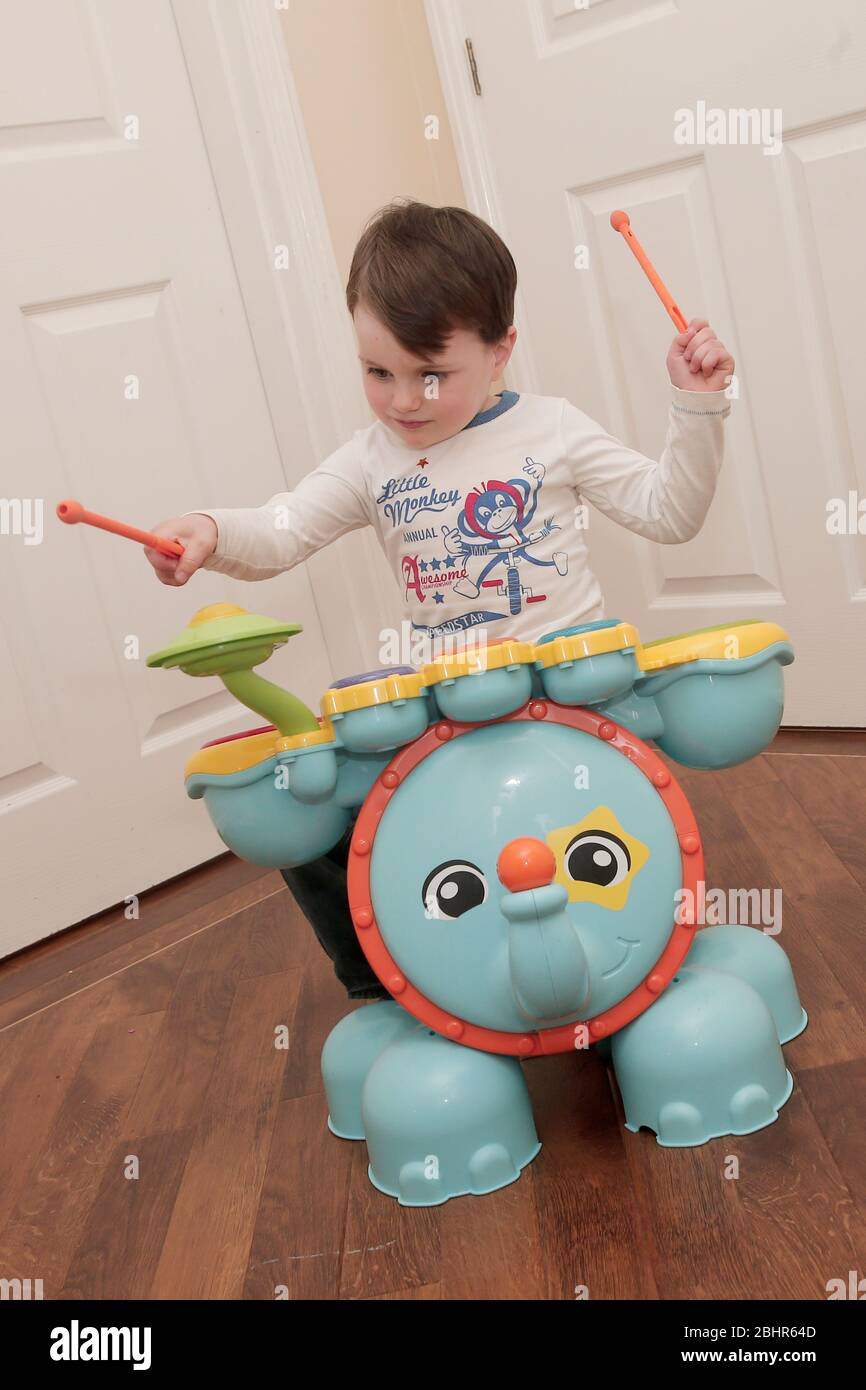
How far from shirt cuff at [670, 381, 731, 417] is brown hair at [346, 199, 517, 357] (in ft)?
0.51

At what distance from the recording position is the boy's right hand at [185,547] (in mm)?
904

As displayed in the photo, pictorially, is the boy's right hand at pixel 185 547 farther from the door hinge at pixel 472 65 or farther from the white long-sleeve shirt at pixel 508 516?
the door hinge at pixel 472 65

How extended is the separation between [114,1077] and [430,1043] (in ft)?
1.27

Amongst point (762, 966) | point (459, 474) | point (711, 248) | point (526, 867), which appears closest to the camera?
point (526, 867)

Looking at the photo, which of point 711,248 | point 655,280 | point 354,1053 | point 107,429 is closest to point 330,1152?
point 354,1053

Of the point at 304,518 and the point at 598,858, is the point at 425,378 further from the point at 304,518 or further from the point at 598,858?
the point at 598,858

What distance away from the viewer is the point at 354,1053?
0.90m

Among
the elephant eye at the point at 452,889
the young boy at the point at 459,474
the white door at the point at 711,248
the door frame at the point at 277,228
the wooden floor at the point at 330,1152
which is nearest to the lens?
the wooden floor at the point at 330,1152

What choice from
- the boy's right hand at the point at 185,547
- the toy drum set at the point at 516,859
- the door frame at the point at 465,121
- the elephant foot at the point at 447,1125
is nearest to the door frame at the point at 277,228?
the door frame at the point at 465,121

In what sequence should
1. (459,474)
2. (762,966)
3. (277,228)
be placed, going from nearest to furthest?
(762,966), (459,474), (277,228)

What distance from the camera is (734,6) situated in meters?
1.36

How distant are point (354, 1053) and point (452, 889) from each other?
0.16 meters
